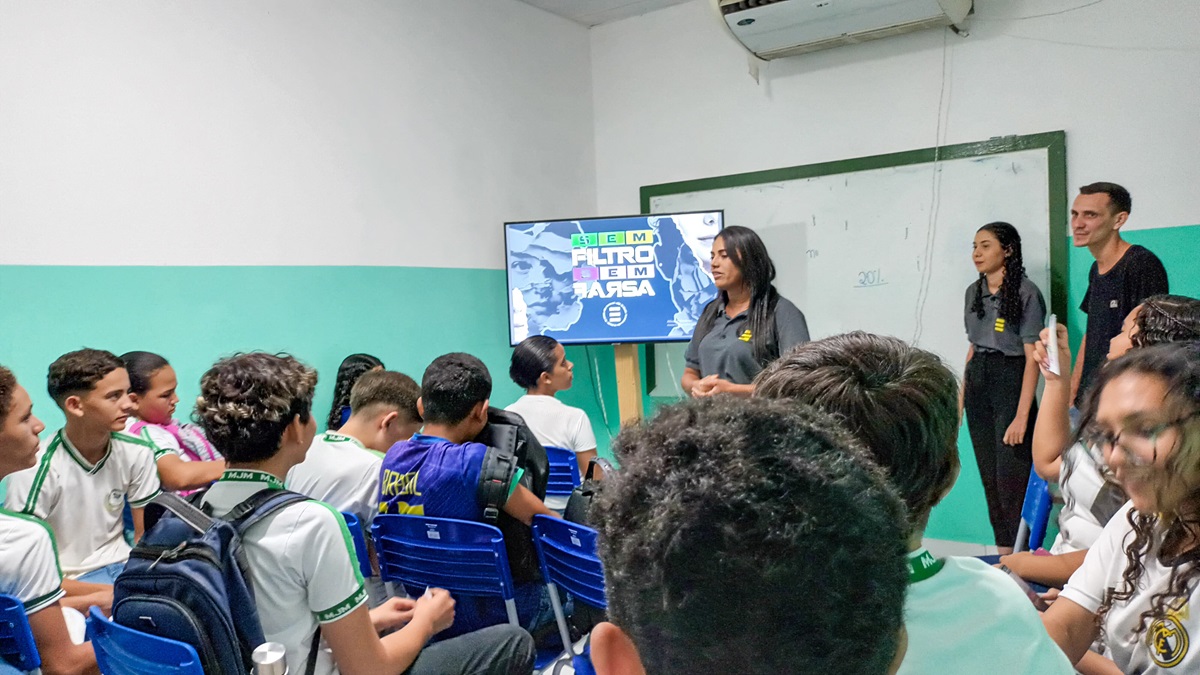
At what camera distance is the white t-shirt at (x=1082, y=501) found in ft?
5.38

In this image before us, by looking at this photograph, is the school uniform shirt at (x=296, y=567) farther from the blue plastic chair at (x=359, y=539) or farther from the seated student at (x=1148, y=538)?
Answer: the seated student at (x=1148, y=538)

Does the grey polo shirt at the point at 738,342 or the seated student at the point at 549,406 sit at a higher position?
the grey polo shirt at the point at 738,342

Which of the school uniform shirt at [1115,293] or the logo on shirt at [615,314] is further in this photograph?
the logo on shirt at [615,314]

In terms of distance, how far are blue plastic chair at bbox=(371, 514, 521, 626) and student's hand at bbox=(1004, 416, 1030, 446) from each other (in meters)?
2.51

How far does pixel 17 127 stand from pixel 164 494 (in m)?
2.24

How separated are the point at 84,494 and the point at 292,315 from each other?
1424 mm

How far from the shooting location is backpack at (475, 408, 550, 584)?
2117mm

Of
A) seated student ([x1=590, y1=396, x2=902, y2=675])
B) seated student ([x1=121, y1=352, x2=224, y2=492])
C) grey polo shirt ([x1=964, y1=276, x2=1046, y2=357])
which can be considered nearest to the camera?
seated student ([x1=590, y1=396, x2=902, y2=675])

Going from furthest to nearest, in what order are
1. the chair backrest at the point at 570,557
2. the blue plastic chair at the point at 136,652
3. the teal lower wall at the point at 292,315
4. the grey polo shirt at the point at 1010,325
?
1. the grey polo shirt at the point at 1010,325
2. the teal lower wall at the point at 292,315
3. the chair backrest at the point at 570,557
4. the blue plastic chair at the point at 136,652

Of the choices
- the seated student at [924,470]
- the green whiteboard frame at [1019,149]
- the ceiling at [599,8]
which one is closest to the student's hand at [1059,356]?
the seated student at [924,470]

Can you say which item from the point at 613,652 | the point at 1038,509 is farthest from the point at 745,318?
the point at 613,652

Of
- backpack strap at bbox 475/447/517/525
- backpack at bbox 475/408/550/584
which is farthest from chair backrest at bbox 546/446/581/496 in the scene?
backpack strap at bbox 475/447/517/525

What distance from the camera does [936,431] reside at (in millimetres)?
896

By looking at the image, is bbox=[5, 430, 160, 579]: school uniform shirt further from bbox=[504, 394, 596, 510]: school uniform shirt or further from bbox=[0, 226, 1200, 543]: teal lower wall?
bbox=[504, 394, 596, 510]: school uniform shirt
